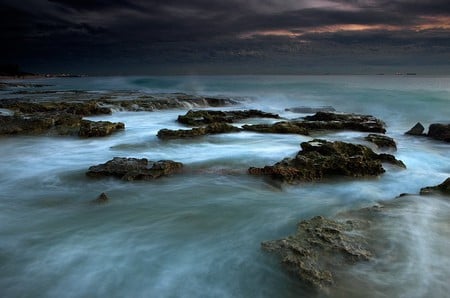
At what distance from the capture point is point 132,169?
8172 millimetres

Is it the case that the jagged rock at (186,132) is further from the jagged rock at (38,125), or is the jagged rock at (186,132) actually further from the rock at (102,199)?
the rock at (102,199)

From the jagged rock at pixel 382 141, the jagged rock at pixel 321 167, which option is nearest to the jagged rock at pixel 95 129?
the jagged rock at pixel 321 167

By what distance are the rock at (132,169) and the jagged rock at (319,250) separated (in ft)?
12.4

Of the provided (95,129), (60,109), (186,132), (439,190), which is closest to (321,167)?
(439,190)

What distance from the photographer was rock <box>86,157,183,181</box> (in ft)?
26.2

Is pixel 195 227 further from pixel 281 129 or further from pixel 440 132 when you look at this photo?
pixel 440 132

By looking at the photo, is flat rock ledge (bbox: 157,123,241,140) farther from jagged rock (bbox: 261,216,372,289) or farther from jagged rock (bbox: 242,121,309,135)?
jagged rock (bbox: 261,216,372,289)

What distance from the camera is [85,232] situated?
18.2ft

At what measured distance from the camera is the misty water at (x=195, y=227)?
423 cm

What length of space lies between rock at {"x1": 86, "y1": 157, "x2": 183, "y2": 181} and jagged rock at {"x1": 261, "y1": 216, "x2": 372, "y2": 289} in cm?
377

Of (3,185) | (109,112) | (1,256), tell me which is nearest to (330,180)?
(1,256)

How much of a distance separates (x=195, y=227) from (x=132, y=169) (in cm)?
289

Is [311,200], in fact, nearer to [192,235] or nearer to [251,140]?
[192,235]

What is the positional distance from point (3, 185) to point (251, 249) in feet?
18.0
